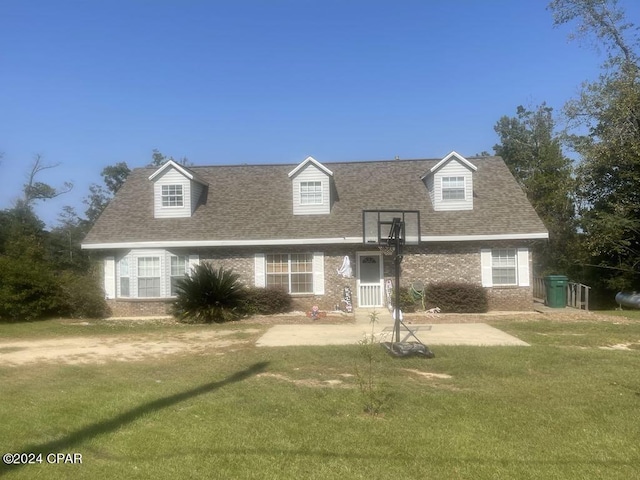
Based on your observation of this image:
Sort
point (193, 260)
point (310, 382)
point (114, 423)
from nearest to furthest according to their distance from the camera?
point (114, 423) < point (310, 382) < point (193, 260)

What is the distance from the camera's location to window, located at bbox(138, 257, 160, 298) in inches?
760

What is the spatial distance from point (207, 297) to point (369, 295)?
6043mm

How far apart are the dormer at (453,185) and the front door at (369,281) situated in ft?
11.2

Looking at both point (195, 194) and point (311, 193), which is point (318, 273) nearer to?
point (311, 193)

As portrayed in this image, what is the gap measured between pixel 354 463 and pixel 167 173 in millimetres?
17552

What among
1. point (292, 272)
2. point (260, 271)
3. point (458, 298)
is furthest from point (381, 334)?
point (260, 271)

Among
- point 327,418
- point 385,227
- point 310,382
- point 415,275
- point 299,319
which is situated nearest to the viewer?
point 327,418

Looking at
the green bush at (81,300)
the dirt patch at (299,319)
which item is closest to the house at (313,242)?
the green bush at (81,300)

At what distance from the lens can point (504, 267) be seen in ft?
62.8

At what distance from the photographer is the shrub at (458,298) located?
18.1 meters

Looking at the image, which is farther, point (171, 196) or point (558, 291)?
point (171, 196)

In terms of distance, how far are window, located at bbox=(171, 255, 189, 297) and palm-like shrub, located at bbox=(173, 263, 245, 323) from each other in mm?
2048

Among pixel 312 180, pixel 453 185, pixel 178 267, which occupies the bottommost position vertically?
pixel 178 267

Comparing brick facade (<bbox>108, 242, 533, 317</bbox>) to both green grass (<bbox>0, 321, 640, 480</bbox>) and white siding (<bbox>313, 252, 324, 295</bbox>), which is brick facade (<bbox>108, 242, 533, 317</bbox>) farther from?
green grass (<bbox>0, 321, 640, 480</bbox>)
